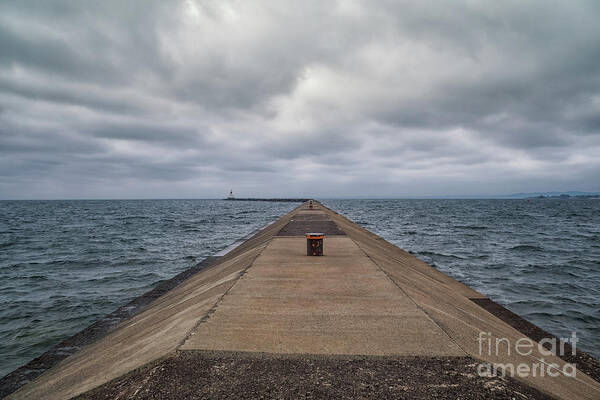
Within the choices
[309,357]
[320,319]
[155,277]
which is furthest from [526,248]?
[309,357]

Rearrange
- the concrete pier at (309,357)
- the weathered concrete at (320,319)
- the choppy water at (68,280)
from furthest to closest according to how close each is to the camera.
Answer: the choppy water at (68,280) < the weathered concrete at (320,319) < the concrete pier at (309,357)

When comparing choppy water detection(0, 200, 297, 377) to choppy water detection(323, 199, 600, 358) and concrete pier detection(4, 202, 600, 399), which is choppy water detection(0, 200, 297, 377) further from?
choppy water detection(323, 199, 600, 358)

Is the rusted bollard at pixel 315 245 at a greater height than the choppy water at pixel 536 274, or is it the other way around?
the rusted bollard at pixel 315 245

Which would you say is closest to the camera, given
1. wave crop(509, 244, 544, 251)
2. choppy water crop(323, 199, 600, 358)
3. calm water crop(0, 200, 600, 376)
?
calm water crop(0, 200, 600, 376)

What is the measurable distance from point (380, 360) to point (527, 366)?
5.15ft

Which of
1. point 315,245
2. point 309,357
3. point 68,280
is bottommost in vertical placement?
point 68,280

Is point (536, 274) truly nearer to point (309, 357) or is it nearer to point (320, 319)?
point (320, 319)

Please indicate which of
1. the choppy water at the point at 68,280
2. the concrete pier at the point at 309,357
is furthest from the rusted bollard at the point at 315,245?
the choppy water at the point at 68,280

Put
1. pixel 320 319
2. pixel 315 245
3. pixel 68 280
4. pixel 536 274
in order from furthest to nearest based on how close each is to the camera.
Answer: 1. pixel 536 274
2. pixel 68 280
3. pixel 315 245
4. pixel 320 319

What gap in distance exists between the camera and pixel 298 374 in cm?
266

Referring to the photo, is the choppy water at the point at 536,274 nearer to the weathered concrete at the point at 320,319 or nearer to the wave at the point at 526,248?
the wave at the point at 526,248

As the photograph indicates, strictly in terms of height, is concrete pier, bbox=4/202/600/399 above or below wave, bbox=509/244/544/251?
above

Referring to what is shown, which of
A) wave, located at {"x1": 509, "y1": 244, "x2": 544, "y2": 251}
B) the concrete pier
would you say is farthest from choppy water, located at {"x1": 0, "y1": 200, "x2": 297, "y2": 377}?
wave, located at {"x1": 509, "y1": 244, "x2": 544, "y2": 251}

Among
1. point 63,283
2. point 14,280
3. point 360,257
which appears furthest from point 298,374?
point 14,280
